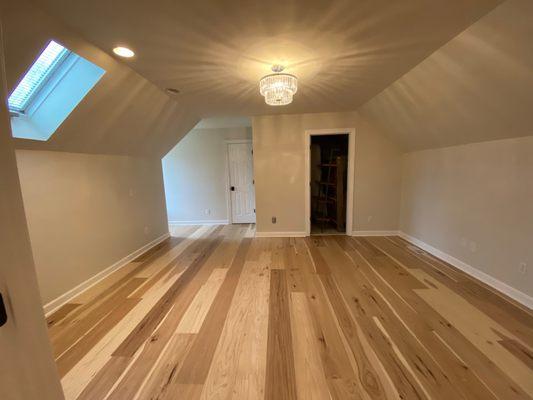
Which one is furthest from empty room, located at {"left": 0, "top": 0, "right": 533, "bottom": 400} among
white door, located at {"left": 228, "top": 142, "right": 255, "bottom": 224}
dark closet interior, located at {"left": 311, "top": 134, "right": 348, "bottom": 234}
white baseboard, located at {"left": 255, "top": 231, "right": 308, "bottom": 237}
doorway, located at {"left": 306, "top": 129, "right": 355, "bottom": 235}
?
white door, located at {"left": 228, "top": 142, "right": 255, "bottom": 224}

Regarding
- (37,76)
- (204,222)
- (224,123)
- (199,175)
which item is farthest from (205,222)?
(37,76)

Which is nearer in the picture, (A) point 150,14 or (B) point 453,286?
(A) point 150,14

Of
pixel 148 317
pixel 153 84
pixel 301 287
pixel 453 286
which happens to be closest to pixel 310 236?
pixel 301 287

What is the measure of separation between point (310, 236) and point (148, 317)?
3.02 metres

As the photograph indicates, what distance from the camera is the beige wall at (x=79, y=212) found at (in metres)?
2.08

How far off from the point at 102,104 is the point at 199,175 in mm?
3168

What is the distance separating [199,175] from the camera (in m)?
5.39

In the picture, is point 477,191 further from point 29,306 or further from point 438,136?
point 29,306

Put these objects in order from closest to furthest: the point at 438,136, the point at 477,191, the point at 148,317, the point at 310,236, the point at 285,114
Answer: the point at 148,317, the point at 477,191, the point at 438,136, the point at 285,114, the point at 310,236

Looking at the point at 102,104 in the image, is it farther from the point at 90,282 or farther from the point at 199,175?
the point at 199,175

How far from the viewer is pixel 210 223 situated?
554cm

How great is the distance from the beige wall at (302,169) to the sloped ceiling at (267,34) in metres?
1.48

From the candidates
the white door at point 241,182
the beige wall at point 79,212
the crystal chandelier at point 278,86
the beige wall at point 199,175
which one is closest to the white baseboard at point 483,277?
the crystal chandelier at point 278,86

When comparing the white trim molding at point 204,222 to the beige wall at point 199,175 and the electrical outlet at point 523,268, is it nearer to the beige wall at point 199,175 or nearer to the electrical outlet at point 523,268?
the beige wall at point 199,175
